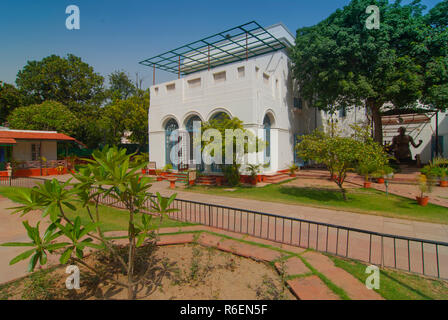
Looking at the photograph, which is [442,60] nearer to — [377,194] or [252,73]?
[377,194]

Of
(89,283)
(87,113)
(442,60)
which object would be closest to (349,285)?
(89,283)

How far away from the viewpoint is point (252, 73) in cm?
1283

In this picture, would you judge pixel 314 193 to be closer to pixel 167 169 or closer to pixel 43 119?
pixel 167 169

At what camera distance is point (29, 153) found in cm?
1936

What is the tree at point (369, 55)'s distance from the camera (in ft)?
41.4

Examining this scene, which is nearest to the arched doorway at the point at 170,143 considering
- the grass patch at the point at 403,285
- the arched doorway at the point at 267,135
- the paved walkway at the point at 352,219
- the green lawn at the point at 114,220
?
the arched doorway at the point at 267,135

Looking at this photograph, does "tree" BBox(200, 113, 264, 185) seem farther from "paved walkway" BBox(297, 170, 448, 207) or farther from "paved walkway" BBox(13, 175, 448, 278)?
"paved walkway" BBox(297, 170, 448, 207)

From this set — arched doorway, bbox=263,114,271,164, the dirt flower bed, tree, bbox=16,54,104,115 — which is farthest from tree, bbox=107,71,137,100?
the dirt flower bed

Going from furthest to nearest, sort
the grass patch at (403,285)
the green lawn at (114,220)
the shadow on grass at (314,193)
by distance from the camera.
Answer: the shadow on grass at (314,193), the green lawn at (114,220), the grass patch at (403,285)

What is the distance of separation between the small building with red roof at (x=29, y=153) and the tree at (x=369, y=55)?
20.5 m

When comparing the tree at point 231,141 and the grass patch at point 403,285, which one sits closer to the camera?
the grass patch at point 403,285

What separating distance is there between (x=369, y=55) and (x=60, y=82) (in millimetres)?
30901

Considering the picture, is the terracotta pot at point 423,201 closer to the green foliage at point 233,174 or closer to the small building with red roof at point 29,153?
the green foliage at point 233,174

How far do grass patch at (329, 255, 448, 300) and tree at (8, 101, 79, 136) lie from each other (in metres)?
25.9
